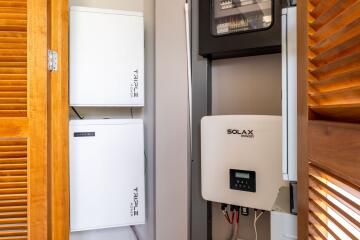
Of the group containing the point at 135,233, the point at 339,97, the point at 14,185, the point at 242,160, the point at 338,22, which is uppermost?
the point at 338,22

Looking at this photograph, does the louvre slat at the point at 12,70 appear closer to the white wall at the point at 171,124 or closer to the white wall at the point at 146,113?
the white wall at the point at 146,113

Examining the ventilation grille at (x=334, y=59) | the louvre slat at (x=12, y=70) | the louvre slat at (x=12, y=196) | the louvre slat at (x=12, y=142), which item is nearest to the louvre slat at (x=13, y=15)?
the louvre slat at (x=12, y=70)

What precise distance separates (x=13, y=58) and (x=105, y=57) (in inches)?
20.4

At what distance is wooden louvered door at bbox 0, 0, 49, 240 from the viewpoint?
4.14 ft

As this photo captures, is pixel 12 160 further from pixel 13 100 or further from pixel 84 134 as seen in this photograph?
pixel 84 134

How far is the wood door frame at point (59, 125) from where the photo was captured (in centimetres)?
135

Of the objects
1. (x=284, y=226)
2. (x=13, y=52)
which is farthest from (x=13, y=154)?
(x=284, y=226)

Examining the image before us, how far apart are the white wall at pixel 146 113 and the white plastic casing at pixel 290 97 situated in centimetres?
112

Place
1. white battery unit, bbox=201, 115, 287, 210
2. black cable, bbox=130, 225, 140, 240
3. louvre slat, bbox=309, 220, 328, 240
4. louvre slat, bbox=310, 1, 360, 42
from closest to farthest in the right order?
1. louvre slat, bbox=310, 1, 360, 42
2. louvre slat, bbox=309, 220, 328, 240
3. white battery unit, bbox=201, 115, 287, 210
4. black cable, bbox=130, 225, 140, 240

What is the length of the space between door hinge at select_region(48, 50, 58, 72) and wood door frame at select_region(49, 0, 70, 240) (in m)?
0.02

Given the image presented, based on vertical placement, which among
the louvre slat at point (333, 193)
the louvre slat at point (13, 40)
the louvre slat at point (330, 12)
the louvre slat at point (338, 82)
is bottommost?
the louvre slat at point (333, 193)

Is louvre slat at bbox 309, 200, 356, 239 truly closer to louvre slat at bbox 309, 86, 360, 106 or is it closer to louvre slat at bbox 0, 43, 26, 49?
louvre slat at bbox 309, 86, 360, 106

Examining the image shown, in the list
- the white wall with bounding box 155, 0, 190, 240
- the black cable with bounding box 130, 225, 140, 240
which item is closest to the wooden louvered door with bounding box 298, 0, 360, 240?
the white wall with bounding box 155, 0, 190, 240

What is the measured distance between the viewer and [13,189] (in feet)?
4.16
